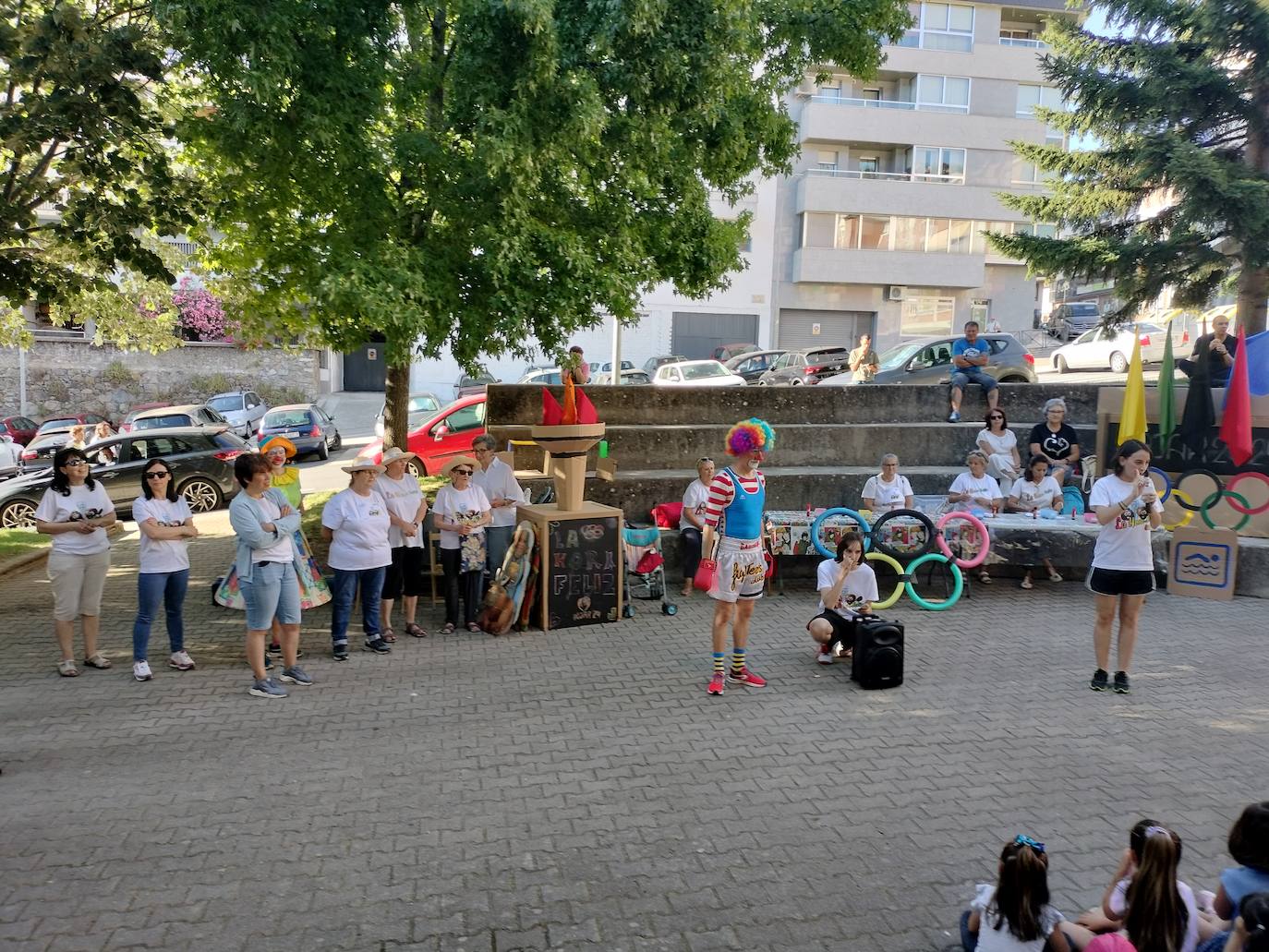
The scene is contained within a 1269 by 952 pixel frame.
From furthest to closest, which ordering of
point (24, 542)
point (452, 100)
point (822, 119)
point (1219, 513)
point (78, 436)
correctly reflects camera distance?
point (822, 119) < point (78, 436) < point (24, 542) < point (1219, 513) < point (452, 100)

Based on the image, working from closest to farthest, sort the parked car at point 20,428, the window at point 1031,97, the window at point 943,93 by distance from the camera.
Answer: the parked car at point 20,428
the window at point 943,93
the window at point 1031,97

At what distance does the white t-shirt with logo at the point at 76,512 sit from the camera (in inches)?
294

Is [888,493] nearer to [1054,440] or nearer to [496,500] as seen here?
[1054,440]

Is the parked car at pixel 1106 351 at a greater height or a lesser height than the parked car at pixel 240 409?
greater

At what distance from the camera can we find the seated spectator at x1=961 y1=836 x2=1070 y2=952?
3568 mm

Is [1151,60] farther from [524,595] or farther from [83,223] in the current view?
[83,223]

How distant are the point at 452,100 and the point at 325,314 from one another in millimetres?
2593

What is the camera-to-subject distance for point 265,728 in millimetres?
6590

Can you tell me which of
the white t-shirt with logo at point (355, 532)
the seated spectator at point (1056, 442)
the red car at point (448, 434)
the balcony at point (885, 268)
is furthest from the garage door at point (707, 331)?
the white t-shirt with logo at point (355, 532)

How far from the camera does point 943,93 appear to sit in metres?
37.8

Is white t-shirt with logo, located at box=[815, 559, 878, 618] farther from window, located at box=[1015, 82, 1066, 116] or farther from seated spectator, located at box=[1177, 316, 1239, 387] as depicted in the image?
window, located at box=[1015, 82, 1066, 116]

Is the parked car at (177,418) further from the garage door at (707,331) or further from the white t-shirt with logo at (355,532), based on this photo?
the garage door at (707,331)

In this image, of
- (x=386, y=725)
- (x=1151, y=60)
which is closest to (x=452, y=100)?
(x=386, y=725)

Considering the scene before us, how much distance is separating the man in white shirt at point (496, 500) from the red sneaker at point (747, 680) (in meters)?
3.09
